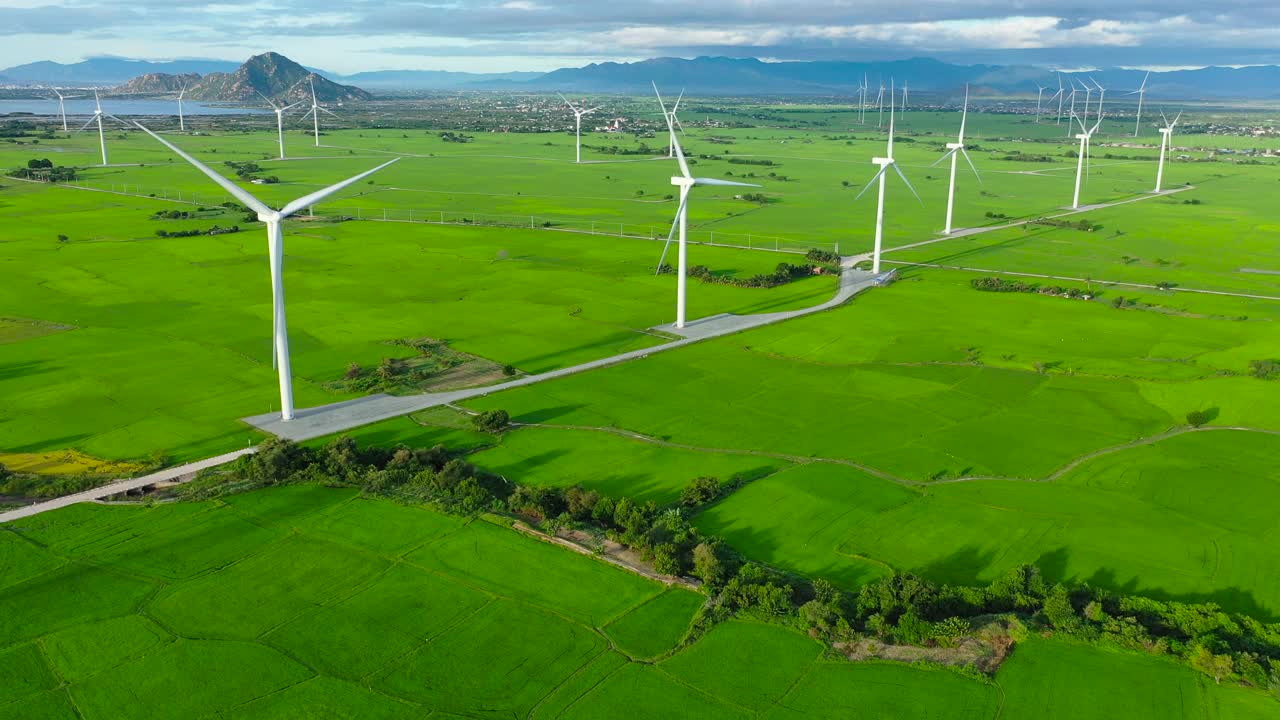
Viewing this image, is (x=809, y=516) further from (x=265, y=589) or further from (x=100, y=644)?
(x=100, y=644)

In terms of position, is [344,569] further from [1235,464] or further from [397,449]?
[1235,464]

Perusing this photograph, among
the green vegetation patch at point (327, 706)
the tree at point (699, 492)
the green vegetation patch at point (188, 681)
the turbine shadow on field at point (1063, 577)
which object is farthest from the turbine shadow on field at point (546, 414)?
the green vegetation patch at point (327, 706)

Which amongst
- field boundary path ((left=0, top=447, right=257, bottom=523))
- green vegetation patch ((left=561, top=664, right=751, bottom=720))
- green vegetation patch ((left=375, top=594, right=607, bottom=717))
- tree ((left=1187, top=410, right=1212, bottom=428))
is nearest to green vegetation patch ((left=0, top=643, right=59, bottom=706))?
green vegetation patch ((left=375, top=594, right=607, bottom=717))

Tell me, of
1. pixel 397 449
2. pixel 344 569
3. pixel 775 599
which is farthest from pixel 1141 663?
pixel 397 449

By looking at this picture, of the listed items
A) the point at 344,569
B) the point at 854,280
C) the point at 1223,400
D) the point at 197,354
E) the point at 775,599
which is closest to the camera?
the point at 775,599

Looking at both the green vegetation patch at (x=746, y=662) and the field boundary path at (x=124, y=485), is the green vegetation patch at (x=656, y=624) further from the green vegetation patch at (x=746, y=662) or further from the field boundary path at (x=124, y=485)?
the field boundary path at (x=124, y=485)

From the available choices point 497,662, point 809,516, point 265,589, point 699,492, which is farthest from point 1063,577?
point 265,589
